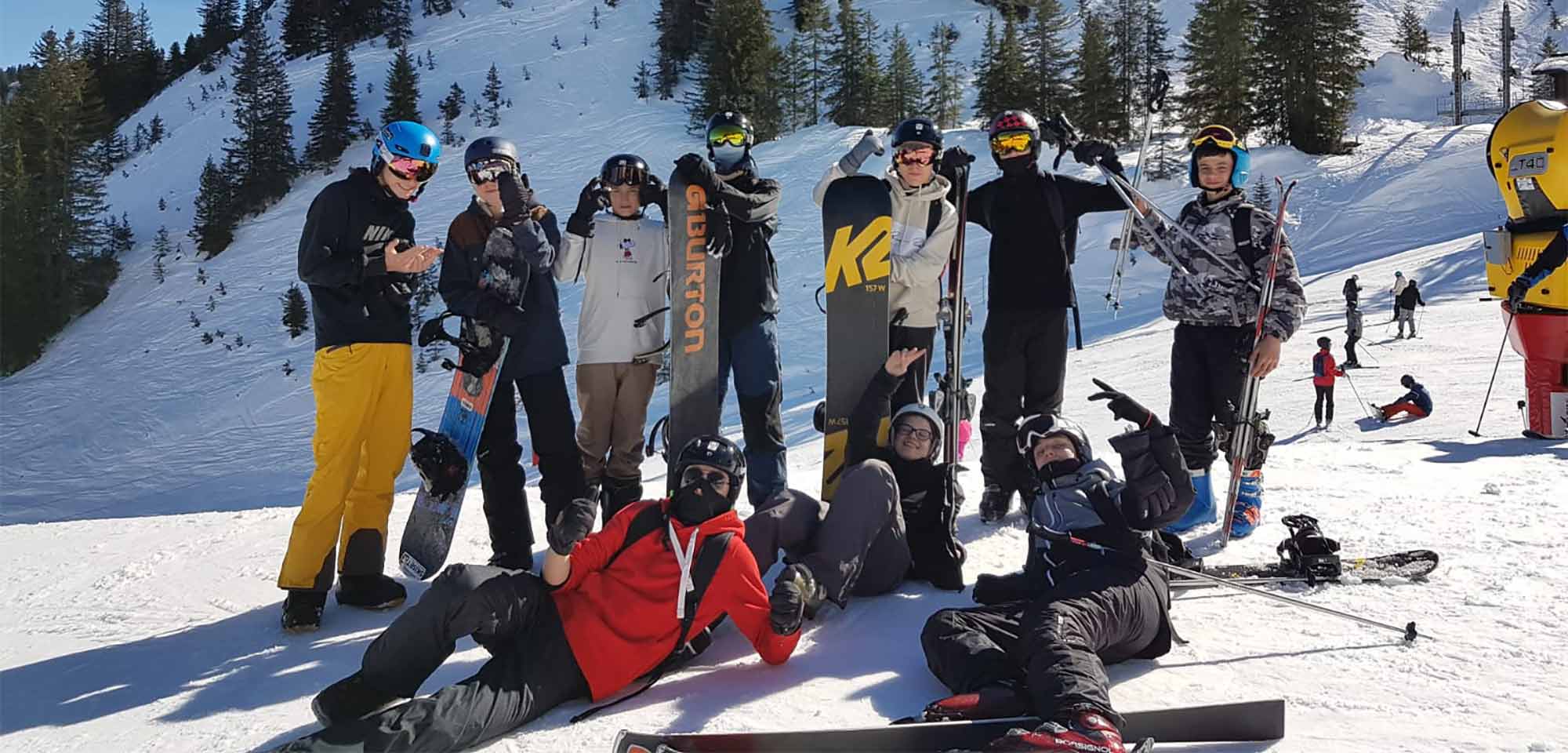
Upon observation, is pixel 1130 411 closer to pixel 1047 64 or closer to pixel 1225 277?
pixel 1225 277

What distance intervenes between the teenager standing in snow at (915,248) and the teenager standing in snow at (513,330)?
4.63 feet

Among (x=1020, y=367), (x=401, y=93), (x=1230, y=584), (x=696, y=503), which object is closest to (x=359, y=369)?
(x=696, y=503)

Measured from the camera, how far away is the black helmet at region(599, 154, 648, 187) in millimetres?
4348

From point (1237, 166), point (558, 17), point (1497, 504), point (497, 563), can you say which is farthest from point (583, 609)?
point (558, 17)

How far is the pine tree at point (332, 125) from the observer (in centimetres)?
3884

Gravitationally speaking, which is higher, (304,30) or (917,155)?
(304,30)

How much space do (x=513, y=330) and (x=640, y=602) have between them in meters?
1.53

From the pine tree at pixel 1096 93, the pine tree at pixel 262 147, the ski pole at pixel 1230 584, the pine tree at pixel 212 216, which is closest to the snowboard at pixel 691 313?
the ski pole at pixel 1230 584

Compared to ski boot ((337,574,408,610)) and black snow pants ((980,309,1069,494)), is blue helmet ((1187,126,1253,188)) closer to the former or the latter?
black snow pants ((980,309,1069,494))

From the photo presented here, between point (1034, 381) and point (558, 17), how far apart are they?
50.4 metres

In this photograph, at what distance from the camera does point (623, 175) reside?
435 centimetres

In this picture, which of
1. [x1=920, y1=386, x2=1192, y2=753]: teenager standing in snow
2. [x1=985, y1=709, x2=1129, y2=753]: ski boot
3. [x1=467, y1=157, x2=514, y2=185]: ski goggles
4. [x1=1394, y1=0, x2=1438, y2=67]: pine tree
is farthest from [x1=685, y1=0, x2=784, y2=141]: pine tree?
[x1=985, y1=709, x2=1129, y2=753]: ski boot

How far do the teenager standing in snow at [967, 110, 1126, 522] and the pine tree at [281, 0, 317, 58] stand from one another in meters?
57.8

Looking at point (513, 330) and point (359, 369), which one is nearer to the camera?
point (359, 369)
